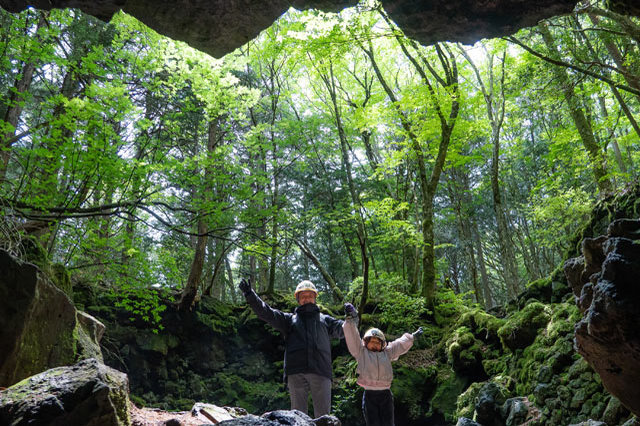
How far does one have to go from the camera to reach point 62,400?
98.0 inches

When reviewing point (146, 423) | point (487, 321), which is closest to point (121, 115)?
point (146, 423)

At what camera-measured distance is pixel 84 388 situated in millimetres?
2596

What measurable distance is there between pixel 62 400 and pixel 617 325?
382 centimetres

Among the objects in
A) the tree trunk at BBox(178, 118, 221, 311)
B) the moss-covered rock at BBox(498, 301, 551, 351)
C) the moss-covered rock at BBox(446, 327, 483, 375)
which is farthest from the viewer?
the tree trunk at BBox(178, 118, 221, 311)

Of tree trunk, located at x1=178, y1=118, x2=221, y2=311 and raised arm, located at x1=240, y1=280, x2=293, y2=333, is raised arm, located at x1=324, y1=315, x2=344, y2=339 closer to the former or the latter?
raised arm, located at x1=240, y1=280, x2=293, y2=333

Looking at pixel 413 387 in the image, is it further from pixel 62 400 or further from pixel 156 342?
pixel 62 400

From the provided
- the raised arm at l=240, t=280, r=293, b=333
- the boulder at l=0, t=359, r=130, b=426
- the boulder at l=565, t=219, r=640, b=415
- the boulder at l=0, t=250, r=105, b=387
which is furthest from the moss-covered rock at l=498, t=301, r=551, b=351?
the boulder at l=0, t=250, r=105, b=387

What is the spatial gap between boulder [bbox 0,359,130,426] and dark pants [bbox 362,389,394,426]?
2.94 m

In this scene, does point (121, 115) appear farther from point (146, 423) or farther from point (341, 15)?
point (341, 15)

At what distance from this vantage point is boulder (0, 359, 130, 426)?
2.36m

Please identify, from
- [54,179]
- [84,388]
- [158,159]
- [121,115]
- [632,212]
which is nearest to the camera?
[84,388]

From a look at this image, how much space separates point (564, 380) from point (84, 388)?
625 cm

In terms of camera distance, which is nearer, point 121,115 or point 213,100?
point 121,115

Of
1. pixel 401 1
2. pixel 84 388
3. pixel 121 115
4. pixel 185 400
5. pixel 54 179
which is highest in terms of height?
pixel 121 115
